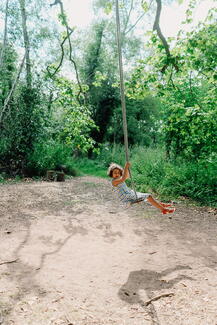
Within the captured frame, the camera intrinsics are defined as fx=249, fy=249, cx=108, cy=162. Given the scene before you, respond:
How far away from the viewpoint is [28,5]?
10500 mm

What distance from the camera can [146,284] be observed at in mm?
2949

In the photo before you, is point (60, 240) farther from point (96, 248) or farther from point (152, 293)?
point (152, 293)

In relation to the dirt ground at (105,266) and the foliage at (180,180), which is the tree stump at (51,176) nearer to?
the foliage at (180,180)

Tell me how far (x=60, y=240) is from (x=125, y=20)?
15.0 m

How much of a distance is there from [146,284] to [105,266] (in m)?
0.65

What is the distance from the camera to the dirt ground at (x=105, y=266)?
2389 mm

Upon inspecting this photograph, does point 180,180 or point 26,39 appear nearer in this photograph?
point 180,180

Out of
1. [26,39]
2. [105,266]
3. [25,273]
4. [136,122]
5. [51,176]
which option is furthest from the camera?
[136,122]

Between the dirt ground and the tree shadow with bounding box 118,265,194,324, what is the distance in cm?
1

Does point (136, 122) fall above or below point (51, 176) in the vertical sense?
above

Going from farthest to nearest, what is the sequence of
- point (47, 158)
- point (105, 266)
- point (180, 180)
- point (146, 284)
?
1. point (47, 158)
2. point (180, 180)
3. point (105, 266)
4. point (146, 284)

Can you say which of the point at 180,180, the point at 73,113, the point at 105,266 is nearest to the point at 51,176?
the point at 73,113

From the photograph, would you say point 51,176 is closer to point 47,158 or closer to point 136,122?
point 47,158

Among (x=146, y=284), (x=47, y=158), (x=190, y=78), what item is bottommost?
(x=146, y=284)
